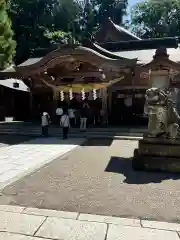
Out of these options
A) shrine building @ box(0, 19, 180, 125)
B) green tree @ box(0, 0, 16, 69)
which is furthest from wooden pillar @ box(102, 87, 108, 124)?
green tree @ box(0, 0, 16, 69)

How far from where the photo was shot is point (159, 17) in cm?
4166

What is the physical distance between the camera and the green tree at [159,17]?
131 feet

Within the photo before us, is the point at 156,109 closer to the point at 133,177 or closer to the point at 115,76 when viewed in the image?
the point at 133,177

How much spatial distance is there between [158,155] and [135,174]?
0.99 m

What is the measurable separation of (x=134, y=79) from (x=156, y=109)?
8.95 metres

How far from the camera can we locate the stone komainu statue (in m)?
7.77

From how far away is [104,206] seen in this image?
501 cm

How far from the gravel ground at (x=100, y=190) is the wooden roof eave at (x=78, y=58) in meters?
7.15

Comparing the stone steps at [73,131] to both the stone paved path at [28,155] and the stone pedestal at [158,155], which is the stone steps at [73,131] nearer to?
the stone paved path at [28,155]

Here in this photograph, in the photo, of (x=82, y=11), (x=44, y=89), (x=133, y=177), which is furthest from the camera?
(x=82, y=11)

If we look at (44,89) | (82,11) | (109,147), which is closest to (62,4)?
(82,11)

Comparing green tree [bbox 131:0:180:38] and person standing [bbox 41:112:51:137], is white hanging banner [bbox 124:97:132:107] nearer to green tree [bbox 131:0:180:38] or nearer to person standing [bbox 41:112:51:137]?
person standing [bbox 41:112:51:137]

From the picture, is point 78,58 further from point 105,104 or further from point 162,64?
point 162,64

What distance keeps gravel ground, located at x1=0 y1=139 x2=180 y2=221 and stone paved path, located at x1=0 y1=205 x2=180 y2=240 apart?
0.29 metres
